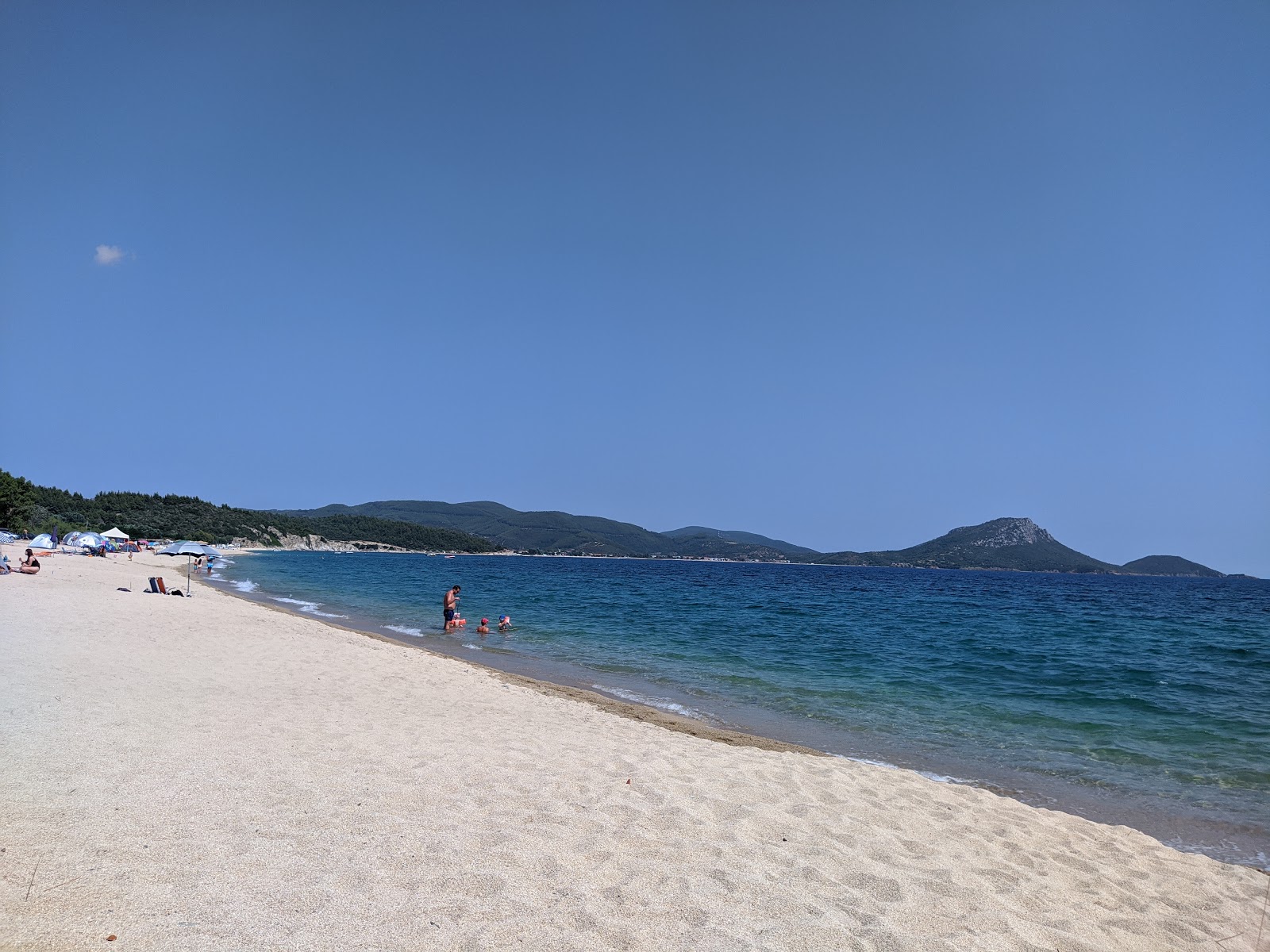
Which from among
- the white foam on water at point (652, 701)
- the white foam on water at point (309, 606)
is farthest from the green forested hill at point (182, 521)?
the white foam on water at point (652, 701)

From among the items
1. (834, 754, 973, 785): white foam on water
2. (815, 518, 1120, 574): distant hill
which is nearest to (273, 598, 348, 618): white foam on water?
(834, 754, 973, 785): white foam on water

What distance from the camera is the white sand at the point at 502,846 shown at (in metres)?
3.85

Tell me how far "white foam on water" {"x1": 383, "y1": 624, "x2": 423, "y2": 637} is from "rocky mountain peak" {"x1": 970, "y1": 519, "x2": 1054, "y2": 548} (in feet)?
648

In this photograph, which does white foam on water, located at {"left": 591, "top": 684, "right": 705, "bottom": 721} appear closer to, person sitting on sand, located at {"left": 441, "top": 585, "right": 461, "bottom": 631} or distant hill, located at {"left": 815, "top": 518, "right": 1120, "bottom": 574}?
person sitting on sand, located at {"left": 441, "top": 585, "right": 461, "bottom": 631}

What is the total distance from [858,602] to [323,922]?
155ft

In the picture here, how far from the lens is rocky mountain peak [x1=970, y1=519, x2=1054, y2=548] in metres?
190

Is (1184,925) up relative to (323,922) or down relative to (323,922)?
down

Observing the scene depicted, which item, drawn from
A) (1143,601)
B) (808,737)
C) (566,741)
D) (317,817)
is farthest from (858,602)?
(317,817)

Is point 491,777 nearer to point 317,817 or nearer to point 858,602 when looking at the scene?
point 317,817

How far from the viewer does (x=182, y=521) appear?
4579 inches

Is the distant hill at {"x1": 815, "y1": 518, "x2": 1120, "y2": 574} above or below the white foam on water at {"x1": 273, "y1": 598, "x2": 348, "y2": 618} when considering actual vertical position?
above

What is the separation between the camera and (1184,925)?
491 cm

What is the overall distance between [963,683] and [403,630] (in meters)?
17.6

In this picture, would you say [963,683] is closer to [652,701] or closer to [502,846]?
[652,701]
